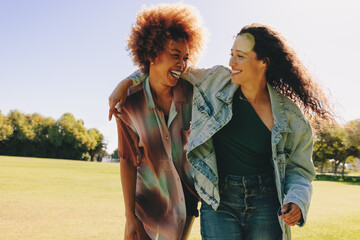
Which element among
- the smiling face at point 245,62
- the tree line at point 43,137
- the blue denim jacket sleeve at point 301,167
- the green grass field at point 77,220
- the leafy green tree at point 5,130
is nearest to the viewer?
the blue denim jacket sleeve at point 301,167

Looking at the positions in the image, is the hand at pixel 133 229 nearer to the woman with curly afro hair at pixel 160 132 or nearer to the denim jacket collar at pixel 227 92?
the woman with curly afro hair at pixel 160 132

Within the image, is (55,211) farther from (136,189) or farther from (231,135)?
(231,135)

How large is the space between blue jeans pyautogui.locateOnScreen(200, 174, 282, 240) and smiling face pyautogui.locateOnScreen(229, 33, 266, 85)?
80cm

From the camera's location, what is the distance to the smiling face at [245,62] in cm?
287

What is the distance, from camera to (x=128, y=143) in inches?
133

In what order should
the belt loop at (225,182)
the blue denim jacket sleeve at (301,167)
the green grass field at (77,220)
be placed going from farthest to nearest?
the green grass field at (77,220) → the belt loop at (225,182) → the blue denim jacket sleeve at (301,167)

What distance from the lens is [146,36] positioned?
353 centimetres

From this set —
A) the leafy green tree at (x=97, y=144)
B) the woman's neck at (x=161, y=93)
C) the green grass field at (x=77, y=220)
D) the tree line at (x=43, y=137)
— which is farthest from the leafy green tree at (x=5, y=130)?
the woman's neck at (x=161, y=93)

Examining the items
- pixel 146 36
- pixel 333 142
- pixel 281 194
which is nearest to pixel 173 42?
pixel 146 36

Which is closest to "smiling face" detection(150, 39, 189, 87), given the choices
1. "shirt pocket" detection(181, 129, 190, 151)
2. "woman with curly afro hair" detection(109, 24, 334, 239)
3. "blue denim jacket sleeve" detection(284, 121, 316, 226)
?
"woman with curly afro hair" detection(109, 24, 334, 239)

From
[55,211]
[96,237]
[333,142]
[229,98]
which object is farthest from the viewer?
[333,142]

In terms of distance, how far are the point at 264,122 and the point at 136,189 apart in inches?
59.8

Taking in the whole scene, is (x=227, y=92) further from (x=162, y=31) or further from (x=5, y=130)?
(x=5, y=130)

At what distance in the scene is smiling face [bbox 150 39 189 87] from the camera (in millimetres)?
3252
